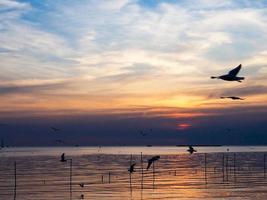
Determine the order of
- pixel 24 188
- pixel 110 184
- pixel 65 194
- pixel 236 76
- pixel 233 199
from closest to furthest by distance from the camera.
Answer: pixel 236 76, pixel 233 199, pixel 65 194, pixel 24 188, pixel 110 184

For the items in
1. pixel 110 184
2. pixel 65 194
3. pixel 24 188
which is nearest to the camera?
pixel 65 194

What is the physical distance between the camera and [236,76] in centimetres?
2348

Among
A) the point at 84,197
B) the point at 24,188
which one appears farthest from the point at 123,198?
the point at 24,188

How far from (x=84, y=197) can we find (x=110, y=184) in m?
16.7

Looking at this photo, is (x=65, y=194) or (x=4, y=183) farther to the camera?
(x=4, y=183)

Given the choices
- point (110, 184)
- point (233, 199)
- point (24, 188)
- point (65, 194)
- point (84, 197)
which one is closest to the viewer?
point (233, 199)

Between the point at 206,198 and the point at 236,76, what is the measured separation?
111 ft

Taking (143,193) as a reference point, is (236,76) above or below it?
above

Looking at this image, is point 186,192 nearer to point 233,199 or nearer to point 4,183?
point 233,199

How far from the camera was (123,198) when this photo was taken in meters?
55.4

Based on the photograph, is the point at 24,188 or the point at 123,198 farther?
the point at 24,188

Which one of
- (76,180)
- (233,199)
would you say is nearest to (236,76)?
(233,199)

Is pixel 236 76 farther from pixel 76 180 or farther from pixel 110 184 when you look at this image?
pixel 76 180

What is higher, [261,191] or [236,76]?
[236,76]
